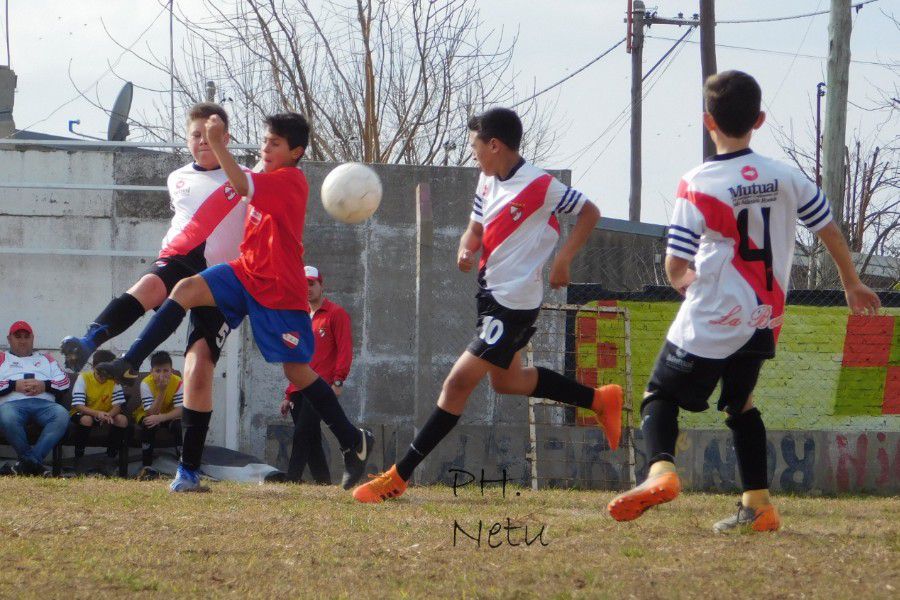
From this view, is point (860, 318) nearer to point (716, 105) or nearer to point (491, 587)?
point (716, 105)

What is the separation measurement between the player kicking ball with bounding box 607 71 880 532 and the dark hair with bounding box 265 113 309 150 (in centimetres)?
260

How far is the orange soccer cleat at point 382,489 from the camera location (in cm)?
614

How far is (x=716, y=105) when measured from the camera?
489 centimetres

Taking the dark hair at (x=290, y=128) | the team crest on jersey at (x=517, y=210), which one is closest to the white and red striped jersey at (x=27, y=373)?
the dark hair at (x=290, y=128)

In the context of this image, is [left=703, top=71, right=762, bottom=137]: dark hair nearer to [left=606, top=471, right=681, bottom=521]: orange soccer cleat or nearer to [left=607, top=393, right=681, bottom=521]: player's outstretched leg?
[left=607, top=393, right=681, bottom=521]: player's outstretched leg

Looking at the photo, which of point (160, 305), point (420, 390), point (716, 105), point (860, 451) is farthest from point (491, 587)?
point (860, 451)

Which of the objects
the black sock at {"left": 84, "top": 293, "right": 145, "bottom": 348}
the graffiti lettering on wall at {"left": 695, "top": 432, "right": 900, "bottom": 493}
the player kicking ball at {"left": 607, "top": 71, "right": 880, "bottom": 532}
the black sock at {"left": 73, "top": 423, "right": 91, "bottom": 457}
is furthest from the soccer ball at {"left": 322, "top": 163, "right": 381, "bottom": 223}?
the graffiti lettering on wall at {"left": 695, "top": 432, "right": 900, "bottom": 493}

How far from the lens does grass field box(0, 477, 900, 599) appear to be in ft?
12.4

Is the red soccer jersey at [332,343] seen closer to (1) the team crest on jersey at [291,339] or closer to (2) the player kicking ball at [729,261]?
(1) the team crest on jersey at [291,339]

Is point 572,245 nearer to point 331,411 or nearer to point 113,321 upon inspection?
point 331,411

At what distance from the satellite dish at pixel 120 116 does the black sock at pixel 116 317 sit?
27.2 ft

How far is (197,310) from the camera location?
21.5ft

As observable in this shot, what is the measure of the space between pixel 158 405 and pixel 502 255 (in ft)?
19.9

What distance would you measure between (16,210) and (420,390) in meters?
4.80
